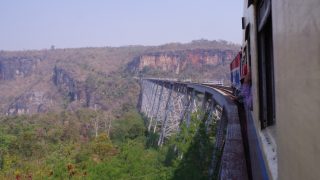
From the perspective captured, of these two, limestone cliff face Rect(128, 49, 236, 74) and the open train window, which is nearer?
the open train window

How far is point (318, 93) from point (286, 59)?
16.8 inches

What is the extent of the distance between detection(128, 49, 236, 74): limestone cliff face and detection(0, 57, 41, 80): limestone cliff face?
1421 inches

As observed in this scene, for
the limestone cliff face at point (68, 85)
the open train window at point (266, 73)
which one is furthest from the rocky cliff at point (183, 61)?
the open train window at point (266, 73)

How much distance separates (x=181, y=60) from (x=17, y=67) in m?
55.5

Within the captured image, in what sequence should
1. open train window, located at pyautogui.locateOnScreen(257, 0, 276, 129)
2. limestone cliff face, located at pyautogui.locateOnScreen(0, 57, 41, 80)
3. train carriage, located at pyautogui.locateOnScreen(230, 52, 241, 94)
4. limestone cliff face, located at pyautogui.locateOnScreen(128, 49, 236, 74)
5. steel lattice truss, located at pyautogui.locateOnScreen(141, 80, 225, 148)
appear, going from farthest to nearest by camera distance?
limestone cliff face, located at pyautogui.locateOnScreen(0, 57, 41, 80) < limestone cliff face, located at pyautogui.locateOnScreen(128, 49, 236, 74) < steel lattice truss, located at pyautogui.locateOnScreen(141, 80, 225, 148) < train carriage, located at pyautogui.locateOnScreen(230, 52, 241, 94) < open train window, located at pyautogui.locateOnScreen(257, 0, 276, 129)

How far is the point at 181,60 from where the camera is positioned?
111438 millimetres

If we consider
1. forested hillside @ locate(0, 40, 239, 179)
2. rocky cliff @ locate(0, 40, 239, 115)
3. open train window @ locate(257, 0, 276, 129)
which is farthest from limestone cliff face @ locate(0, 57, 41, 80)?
open train window @ locate(257, 0, 276, 129)

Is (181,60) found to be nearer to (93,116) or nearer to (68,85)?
(68,85)

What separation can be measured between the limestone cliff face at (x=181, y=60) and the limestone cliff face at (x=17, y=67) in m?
36.1

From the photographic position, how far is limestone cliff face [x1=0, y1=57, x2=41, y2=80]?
134m

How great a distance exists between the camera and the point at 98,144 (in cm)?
2856

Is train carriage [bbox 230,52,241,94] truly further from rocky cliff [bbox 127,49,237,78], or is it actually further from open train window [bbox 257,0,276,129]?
rocky cliff [bbox 127,49,237,78]

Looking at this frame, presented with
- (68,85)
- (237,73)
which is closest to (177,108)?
(237,73)

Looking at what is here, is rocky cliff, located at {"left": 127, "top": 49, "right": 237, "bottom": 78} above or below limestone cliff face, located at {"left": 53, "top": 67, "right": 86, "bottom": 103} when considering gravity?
above
